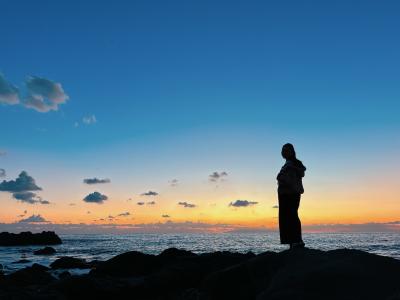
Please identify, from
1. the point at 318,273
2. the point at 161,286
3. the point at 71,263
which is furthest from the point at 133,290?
the point at 71,263

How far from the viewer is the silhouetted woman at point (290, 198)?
9.44 metres

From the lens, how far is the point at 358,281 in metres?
6.01

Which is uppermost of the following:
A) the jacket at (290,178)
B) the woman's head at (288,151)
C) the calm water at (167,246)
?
the woman's head at (288,151)

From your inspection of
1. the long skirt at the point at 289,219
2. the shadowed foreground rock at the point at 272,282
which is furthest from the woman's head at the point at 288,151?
the shadowed foreground rock at the point at 272,282

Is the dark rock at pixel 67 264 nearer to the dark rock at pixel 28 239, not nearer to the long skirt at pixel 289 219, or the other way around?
the long skirt at pixel 289 219

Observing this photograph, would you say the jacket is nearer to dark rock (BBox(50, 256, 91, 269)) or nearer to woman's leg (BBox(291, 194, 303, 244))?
woman's leg (BBox(291, 194, 303, 244))

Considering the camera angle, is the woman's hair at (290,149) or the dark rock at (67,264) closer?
the woman's hair at (290,149)

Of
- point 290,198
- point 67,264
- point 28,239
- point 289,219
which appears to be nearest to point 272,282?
point 289,219

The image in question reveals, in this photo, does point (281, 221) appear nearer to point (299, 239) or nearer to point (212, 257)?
point (299, 239)

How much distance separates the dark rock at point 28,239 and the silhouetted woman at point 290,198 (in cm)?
11693

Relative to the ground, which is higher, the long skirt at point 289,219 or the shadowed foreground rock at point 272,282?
the long skirt at point 289,219

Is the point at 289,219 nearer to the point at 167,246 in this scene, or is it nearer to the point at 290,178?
the point at 290,178

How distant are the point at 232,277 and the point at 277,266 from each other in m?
0.90

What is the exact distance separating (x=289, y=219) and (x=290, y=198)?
46 cm
